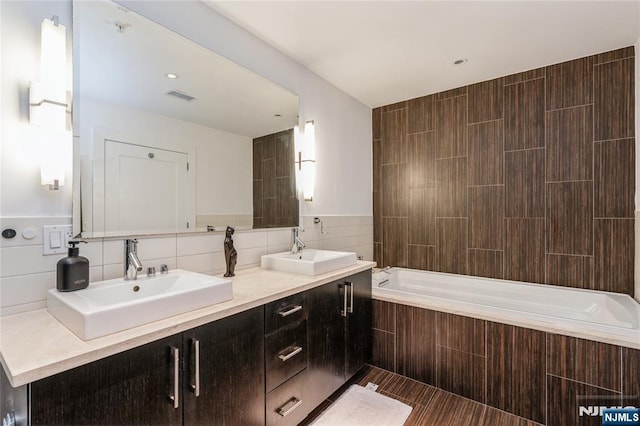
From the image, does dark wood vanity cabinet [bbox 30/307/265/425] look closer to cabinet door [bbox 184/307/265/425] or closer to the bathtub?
cabinet door [bbox 184/307/265/425]

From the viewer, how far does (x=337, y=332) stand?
1.99 metres

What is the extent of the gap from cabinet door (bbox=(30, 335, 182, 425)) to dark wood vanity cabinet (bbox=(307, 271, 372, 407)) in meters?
0.84

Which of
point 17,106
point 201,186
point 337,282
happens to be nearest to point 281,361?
point 337,282

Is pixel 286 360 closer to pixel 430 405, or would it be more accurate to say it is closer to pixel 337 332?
pixel 337 332

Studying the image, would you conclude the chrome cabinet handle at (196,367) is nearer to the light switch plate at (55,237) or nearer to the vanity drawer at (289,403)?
the vanity drawer at (289,403)

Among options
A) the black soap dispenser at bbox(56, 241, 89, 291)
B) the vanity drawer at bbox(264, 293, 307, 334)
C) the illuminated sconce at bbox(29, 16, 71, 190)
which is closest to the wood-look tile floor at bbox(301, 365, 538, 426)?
the vanity drawer at bbox(264, 293, 307, 334)

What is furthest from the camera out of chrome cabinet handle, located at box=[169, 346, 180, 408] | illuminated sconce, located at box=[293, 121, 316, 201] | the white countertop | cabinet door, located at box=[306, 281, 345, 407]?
illuminated sconce, located at box=[293, 121, 316, 201]

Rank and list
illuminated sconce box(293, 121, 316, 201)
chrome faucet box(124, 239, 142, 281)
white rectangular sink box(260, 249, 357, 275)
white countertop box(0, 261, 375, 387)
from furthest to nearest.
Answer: illuminated sconce box(293, 121, 316, 201), white rectangular sink box(260, 249, 357, 275), chrome faucet box(124, 239, 142, 281), white countertop box(0, 261, 375, 387)

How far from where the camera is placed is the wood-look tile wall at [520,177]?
234 centimetres

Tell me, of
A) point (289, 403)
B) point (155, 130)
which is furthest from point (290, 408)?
point (155, 130)

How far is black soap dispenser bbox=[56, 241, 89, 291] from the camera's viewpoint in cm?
116

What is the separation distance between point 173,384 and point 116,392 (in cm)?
19

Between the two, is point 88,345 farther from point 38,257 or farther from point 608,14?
point 608,14

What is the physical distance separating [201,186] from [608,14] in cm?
279
